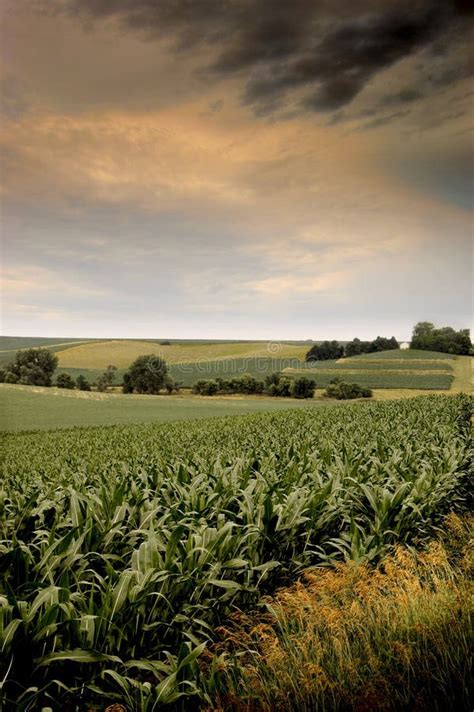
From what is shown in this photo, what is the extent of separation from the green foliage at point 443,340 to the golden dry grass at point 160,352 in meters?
21.7

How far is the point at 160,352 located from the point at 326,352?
30.7 meters

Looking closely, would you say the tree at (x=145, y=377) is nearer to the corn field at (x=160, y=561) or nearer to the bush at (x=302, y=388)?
the bush at (x=302, y=388)

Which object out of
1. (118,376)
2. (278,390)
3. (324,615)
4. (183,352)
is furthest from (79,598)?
(183,352)

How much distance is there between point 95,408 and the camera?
47.2 metres

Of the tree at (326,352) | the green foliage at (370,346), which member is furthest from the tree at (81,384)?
the green foliage at (370,346)

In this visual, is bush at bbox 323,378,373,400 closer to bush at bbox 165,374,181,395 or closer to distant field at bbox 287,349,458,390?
distant field at bbox 287,349,458,390

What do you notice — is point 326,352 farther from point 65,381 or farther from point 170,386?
point 65,381

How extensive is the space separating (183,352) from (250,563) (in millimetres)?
91669

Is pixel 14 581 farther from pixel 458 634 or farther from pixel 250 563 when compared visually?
pixel 458 634

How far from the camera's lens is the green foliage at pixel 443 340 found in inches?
3199

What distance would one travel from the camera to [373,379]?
236 ft

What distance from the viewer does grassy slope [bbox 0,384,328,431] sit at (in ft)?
130

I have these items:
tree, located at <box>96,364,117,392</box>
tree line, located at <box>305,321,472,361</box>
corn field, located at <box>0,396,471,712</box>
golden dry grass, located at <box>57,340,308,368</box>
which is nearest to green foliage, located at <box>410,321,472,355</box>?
tree line, located at <box>305,321,472,361</box>

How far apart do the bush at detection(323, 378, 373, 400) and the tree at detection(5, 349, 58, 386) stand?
41.8 metres
